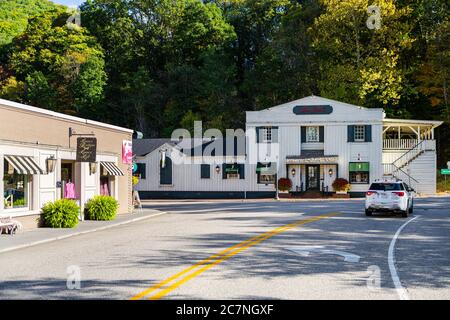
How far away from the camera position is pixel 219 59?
69312 millimetres

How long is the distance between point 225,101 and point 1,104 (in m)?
49.4

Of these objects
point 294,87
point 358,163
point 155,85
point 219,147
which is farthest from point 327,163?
point 155,85

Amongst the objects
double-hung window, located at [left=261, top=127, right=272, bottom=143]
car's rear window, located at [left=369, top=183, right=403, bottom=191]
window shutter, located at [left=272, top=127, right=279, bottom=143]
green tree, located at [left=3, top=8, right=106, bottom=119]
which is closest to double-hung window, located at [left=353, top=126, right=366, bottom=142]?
window shutter, located at [left=272, top=127, right=279, bottom=143]

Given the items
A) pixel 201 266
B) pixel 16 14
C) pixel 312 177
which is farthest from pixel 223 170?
pixel 16 14

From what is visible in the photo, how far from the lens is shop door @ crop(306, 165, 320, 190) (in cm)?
4984

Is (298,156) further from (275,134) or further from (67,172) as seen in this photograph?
(67,172)

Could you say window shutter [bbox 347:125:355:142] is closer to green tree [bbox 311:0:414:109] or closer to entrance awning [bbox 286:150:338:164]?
entrance awning [bbox 286:150:338:164]

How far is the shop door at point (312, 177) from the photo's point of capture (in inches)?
1962

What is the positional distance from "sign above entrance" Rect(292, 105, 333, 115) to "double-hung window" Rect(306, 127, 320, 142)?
144cm

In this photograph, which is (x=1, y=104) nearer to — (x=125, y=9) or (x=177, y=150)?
(x=177, y=150)

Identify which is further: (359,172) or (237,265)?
(359,172)

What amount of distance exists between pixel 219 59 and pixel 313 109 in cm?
2244

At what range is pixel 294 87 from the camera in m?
65.1
